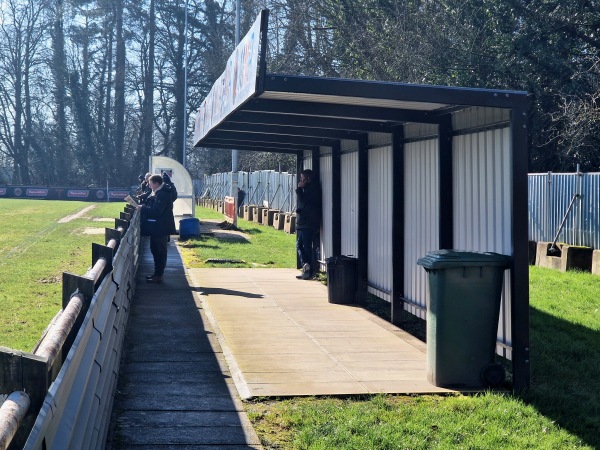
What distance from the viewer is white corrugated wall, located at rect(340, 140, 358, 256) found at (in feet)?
44.2

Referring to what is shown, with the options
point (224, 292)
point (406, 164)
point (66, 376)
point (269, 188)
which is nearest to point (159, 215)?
point (224, 292)

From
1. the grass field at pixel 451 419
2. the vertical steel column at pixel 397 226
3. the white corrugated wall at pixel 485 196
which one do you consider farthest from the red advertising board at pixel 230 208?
the grass field at pixel 451 419

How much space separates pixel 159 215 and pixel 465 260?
739 cm

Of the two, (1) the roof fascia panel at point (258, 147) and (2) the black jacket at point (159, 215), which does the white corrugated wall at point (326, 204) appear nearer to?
(1) the roof fascia panel at point (258, 147)

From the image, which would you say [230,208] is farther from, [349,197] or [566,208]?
[349,197]

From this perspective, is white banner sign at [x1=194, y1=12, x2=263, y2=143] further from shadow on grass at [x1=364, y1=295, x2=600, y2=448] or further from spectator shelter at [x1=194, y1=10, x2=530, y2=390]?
shadow on grass at [x1=364, y1=295, x2=600, y2=448]

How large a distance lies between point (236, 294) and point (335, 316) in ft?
8.41

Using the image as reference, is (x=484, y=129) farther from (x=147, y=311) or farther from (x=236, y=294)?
(x=236, y=294)

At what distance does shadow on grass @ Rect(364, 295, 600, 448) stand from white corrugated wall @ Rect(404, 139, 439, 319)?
62 centimetres

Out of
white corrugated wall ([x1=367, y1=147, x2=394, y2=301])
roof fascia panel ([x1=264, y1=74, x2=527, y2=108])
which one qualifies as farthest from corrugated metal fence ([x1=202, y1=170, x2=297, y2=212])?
roof fascia panel ([x1=264, y1=74, x2=527, y2=108])

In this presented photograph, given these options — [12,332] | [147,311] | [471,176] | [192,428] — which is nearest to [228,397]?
[192,428]

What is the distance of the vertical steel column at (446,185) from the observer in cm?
931

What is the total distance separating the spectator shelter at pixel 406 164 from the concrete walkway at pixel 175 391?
7.84 ft

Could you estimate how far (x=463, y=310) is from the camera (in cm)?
753
